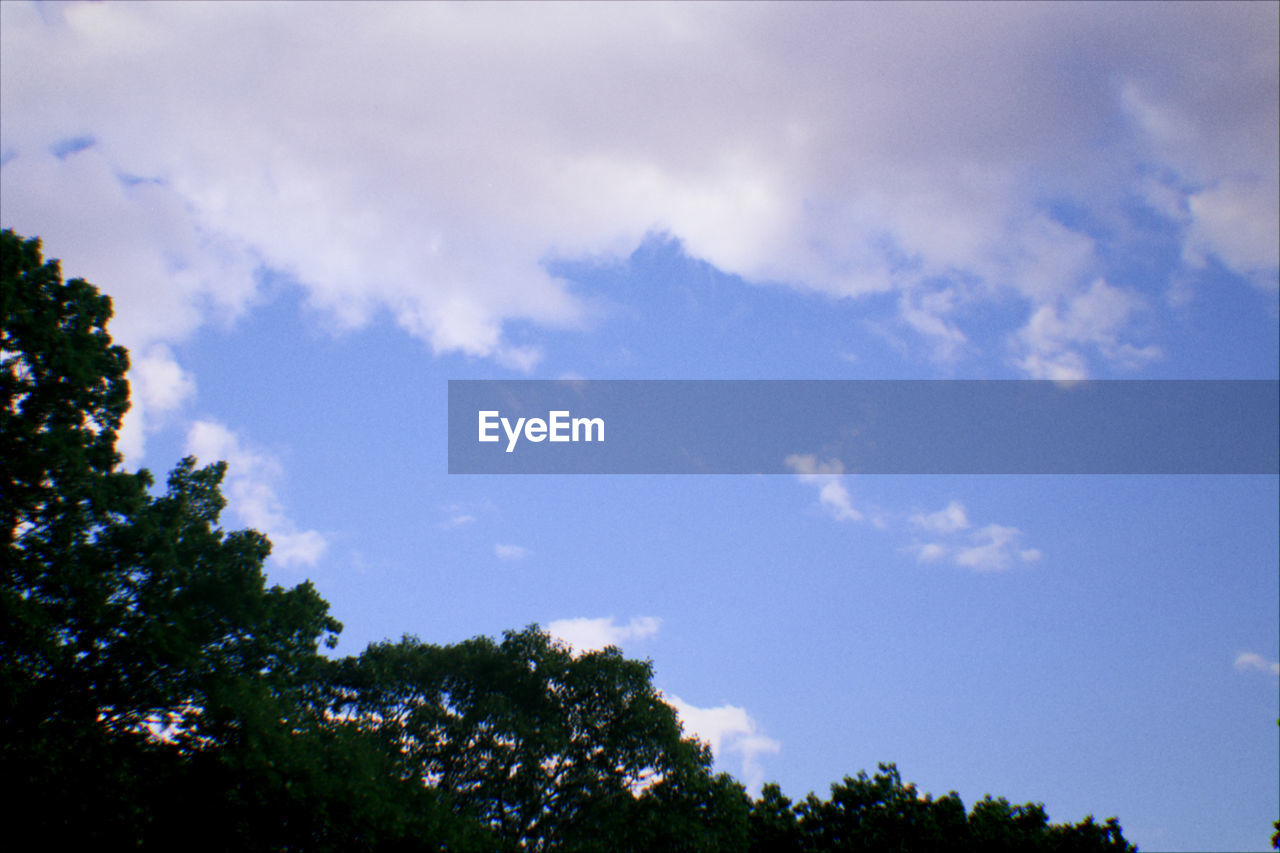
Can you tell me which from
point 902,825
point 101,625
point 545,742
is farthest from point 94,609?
point 902,825

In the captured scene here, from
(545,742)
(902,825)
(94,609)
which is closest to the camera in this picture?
(94,609)

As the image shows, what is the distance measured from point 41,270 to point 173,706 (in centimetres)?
1229

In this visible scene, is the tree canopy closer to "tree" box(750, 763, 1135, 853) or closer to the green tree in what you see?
the green tree

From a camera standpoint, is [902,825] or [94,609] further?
[902,825]

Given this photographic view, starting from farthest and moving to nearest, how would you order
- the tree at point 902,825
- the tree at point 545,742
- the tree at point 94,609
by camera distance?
the tree at point 902,825
the tree at point 545,742
the tree at point 94,609

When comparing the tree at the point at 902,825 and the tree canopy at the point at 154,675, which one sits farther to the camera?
the tree at the point at 902,825

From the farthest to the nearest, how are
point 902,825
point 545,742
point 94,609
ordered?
point 902,825 → point 545,742 → point 94,609

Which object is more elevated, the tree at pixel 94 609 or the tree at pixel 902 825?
the tree at pixel 94 609

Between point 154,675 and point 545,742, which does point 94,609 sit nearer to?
point 154,675

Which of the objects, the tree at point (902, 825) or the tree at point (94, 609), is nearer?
the tree at point (94, 609)

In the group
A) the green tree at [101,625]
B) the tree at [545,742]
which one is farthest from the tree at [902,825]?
the green tree at [101,625]

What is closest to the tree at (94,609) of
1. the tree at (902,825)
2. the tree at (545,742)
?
the tree at (545,742)

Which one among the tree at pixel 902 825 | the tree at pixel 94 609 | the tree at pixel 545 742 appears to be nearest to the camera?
the tree at pixel 94 609

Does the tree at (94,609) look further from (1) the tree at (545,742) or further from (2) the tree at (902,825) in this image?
(2) the tree at (902,825)
